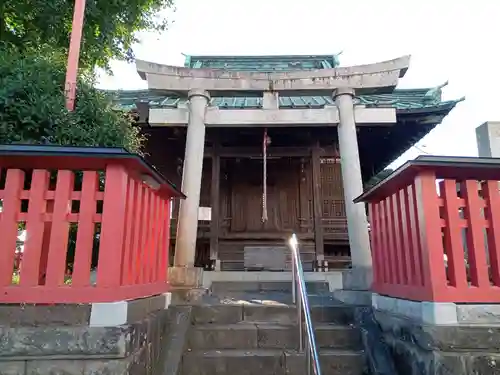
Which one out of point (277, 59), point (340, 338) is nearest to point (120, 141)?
point (340, 338)

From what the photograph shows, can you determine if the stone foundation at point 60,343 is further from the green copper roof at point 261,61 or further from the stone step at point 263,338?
the green copper roof at point 261,61

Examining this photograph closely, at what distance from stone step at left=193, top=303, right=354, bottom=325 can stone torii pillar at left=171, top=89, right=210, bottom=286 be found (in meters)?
1.35

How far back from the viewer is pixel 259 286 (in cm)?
800

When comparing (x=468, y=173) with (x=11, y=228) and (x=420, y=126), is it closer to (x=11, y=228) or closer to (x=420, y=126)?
(x=11, y=228)

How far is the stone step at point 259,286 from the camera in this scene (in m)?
7.90

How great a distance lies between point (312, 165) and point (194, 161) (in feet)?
14.9

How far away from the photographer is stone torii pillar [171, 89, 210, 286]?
604cm

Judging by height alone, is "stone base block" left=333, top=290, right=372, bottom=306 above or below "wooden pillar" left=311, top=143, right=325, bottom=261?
below

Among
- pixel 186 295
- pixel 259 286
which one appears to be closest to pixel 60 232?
pixel 186 295

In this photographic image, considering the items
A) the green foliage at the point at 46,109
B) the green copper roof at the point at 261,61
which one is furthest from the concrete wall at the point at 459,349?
the green copper roof at the point at 261,61

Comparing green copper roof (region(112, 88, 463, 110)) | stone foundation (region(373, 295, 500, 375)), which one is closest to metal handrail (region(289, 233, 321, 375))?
stone foundation (region(373, 295, 500, 375))

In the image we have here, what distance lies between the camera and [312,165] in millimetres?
10398

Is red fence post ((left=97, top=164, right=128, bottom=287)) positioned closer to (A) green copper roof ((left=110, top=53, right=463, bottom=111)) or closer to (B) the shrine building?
(B) the shrine building

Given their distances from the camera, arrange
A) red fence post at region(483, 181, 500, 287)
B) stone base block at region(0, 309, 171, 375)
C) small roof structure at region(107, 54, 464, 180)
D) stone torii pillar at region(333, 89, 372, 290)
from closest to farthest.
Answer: stone base block at region(0, 309, 171, 375) → red fence post at region(483, 181, 500, 287) → stone torii pillar at region(333, 89, 372, 290) → small roof structure at region(107, 54, 464, 180)
